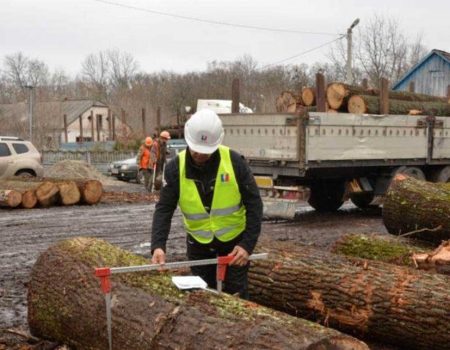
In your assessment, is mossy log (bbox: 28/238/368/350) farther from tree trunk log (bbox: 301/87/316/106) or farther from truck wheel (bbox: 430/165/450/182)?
truck wheel (bbox: 430/165/450/182)

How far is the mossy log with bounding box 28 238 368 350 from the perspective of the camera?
3566 mm

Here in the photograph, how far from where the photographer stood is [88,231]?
11094 mm

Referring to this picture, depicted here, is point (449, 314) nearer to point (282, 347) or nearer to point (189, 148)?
point (282, 347)

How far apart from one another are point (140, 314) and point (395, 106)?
9.92m

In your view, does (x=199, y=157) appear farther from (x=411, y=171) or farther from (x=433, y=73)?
(x=433, y=73)

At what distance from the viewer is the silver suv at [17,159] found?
57.3ft

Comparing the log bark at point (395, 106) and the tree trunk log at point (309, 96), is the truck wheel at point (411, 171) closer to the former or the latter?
the log bark at point (395, 106)

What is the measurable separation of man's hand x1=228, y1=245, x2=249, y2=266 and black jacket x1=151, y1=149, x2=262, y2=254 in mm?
33

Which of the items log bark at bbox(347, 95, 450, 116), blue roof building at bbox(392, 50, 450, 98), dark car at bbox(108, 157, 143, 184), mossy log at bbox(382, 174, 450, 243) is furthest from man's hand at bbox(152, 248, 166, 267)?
blue roof building at bbox(392, 50, 450, 98)

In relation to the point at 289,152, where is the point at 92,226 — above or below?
below

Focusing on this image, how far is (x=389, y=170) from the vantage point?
1255 centimetres

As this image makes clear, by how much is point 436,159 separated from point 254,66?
49.7 metres

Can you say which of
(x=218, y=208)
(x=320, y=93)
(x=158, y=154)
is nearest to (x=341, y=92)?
(x=320, y=93)

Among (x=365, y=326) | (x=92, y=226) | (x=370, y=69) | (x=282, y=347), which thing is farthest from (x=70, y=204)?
(x=370, y=69)
